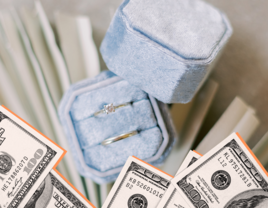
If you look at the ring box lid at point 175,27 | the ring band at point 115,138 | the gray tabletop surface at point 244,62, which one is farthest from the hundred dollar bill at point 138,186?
the gray tabletop surface at point 244,62

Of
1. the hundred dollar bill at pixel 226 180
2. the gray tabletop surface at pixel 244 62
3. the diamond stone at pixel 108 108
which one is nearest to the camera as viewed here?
the hundred dollar bill at pixel 226 180

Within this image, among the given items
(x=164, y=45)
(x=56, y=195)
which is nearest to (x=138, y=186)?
(x=56, y=195)

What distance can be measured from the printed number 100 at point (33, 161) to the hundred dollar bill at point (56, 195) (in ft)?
0.13

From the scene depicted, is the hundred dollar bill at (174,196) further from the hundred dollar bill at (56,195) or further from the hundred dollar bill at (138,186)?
the hundred dollar bill at (56,195)

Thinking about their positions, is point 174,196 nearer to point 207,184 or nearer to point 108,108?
point 207,184

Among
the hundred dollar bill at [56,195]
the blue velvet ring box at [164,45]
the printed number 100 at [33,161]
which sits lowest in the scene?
the hundred dollar bill at [56,195]

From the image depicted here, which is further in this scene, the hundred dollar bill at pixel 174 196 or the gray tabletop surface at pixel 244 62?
the gray tabletop surface at pixel 244 62

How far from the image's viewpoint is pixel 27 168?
45 cm

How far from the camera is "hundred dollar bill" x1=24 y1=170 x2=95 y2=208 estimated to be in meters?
0.46

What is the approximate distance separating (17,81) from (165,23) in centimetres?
59

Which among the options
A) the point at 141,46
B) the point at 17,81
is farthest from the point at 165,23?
the point at 17,81

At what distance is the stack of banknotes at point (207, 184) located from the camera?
0.45m

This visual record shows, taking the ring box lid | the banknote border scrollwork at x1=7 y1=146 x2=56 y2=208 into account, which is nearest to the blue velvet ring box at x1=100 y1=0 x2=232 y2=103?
the ring box lid

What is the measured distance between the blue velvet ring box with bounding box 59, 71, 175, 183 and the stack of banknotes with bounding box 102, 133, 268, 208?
0.16 meters
